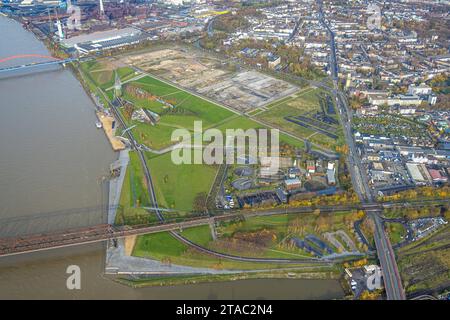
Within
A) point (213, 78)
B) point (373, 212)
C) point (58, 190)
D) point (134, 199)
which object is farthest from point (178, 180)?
point (213, 78)

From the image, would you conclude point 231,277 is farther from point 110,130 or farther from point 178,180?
point 110,130

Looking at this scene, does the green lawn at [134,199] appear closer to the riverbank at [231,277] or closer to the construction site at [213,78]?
the riverbank at [231,277]

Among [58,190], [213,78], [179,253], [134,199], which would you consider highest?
[213,78]

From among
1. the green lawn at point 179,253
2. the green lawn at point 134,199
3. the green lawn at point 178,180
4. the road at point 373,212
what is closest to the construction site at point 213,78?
the road at point 373,212

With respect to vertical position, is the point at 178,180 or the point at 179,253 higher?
the point at 178,180

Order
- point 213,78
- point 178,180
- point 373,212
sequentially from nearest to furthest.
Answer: point 373,212, point 178,180, point 213,78

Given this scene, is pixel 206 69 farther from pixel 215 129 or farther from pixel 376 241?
pixel 376 241
